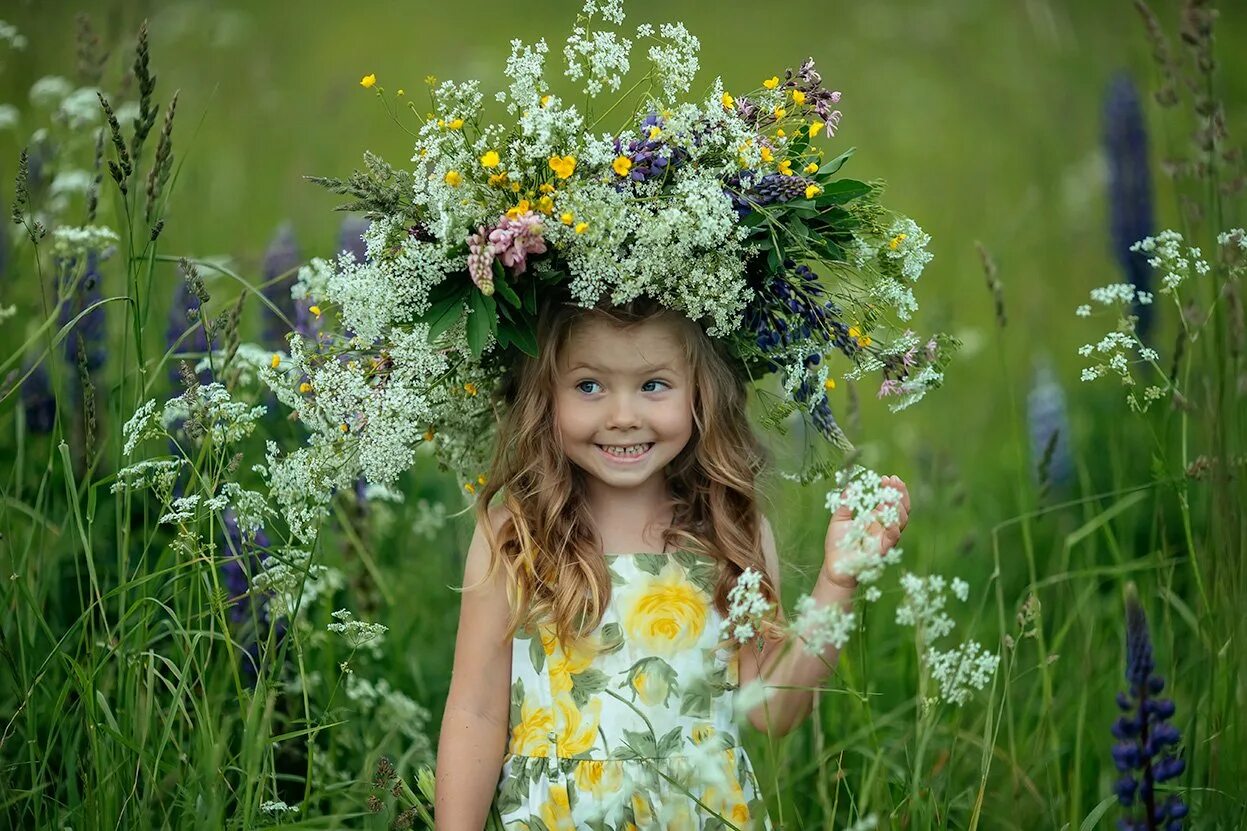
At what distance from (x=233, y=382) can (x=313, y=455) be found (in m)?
0.30

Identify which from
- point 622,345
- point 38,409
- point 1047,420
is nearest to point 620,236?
point 622,345

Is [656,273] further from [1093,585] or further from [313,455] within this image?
[1093,585]

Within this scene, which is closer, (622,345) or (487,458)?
(622,345)

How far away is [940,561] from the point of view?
13.4 feet

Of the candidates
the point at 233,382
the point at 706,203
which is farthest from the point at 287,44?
the point at 706,203

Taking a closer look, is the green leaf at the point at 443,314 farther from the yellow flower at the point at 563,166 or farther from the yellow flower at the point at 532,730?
the yellow flower at the point at 532,730

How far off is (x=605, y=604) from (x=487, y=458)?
473 mm

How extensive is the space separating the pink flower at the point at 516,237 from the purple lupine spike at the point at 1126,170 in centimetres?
291

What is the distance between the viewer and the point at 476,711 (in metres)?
2.62

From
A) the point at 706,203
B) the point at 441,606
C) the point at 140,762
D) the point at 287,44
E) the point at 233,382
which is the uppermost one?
the point at 287,44

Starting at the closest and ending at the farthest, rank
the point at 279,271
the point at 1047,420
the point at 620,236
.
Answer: the point at 620,236, the point at 279,271, the point at 1047,420

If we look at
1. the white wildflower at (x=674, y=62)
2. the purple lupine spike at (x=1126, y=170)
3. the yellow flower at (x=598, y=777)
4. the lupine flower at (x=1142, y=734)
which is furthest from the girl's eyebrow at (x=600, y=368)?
the purple lupine spike at (x=1126, y=170)

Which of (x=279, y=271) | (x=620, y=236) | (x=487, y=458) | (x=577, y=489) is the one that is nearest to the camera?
(x=620, y=236)

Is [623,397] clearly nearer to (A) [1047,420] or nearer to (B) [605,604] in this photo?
(B) [605,604]
